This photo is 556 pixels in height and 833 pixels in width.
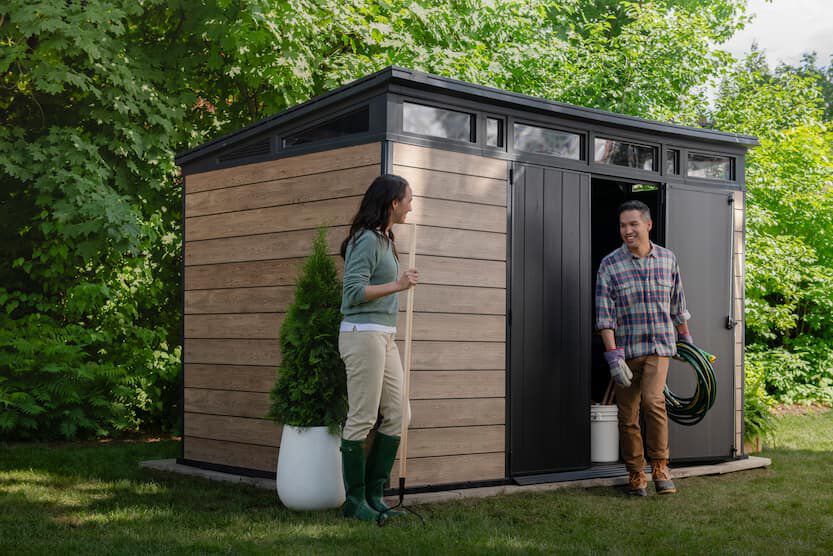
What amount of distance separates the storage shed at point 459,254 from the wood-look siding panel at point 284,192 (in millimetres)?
12

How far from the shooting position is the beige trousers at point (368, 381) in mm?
4227

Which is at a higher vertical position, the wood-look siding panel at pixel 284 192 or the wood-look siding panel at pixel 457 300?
the wood-look siding panel at pixel 284 192

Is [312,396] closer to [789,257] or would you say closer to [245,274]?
[245,274]

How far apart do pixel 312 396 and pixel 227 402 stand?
130cm

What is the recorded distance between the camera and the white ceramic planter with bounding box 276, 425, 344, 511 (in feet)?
14.8

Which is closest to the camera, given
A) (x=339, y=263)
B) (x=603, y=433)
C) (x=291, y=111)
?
(x=339, y=263)

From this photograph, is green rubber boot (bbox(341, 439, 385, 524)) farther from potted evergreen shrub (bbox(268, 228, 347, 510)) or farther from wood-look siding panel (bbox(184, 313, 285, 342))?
wood-look siding panel (bbox(184, 313, 285, 342))

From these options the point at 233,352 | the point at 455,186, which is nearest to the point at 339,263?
the point at 455,186

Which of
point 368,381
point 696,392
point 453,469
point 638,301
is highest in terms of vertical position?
point 638,301

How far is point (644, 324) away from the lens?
5.27 m

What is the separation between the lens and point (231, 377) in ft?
18.7

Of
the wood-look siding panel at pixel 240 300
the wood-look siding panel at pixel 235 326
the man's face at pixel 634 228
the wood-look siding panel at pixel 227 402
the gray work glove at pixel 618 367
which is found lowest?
the wood-look siding panel at pixel 227 402

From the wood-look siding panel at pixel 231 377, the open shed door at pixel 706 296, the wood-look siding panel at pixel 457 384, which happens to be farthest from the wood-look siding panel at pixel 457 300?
the open shed door at pixel 706 296

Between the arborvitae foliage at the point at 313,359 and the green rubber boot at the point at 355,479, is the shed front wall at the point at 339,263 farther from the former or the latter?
the green rubber boot at the point at 355,479
